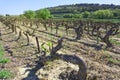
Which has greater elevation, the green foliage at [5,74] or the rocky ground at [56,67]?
the green foliage at [5,74]

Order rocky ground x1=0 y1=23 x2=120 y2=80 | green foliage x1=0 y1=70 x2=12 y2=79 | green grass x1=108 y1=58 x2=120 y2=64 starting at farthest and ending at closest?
green grass x1=108 y1=58 x2=120 y2=64 < green foliage x1=0 y1=70 x2=12 y2=79 < rocky ground x1=0 y1=23 x2=120 y2=80

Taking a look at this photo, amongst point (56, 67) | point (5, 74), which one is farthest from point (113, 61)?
point (5, 74)

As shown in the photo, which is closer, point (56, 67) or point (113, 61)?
point (56, 67)

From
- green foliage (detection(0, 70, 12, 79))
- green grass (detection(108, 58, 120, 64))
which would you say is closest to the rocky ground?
green grass (detection(108, 58, 120, 64))

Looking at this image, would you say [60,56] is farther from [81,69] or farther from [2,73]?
[2,73]

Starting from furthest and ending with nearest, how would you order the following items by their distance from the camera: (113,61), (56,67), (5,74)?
(113,61) → (56,67) → (5,74)

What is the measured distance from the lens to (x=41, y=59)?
23281 millimetres

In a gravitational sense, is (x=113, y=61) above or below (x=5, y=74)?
below

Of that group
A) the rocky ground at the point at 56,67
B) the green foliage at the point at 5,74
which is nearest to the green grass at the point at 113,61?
the rocky ground at the point at 56,67

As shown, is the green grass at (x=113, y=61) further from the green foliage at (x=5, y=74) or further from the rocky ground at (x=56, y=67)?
the green foliage at (x=5, y=74)

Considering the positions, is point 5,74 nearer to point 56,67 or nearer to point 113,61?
point 56,67

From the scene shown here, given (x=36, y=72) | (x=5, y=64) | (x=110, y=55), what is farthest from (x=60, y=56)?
(x=110, y=55)

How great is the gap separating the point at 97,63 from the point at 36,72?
494 cm

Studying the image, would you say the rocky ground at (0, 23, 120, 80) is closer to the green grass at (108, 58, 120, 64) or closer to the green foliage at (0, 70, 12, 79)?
the green grass at (108, 58, 120, 64)
